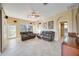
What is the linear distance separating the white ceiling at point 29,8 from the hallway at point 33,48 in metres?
0.72

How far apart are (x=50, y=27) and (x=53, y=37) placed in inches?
11.9

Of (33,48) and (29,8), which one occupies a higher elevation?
(29,8)

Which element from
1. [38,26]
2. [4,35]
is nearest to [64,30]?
[38,26]

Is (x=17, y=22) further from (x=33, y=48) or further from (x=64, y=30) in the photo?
(x=64, y=30)

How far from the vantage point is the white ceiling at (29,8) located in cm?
255

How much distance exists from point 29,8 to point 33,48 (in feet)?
3.47

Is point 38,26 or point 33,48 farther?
point 38,26

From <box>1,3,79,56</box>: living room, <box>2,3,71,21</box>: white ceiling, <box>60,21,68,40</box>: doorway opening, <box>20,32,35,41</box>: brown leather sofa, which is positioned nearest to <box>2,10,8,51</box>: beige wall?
<box>1,3,79,56</box>: living room

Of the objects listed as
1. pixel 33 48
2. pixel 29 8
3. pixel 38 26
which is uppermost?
pixel 29 8

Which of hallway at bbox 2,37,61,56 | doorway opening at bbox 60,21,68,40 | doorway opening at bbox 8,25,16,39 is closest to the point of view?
hallway at bbox 2,37,61,56

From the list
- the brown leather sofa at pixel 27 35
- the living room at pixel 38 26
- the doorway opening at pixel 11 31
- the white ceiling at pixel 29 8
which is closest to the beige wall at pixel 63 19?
the living room at pixel 38 26

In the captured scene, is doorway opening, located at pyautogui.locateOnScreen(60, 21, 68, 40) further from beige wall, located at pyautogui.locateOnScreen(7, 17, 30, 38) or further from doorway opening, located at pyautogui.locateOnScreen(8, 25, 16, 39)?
doorway opening, located at pyautogui.locateOnScreen(8, 25, 16, 39)

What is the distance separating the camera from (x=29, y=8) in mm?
2654

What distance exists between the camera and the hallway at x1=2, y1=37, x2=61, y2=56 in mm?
2535
